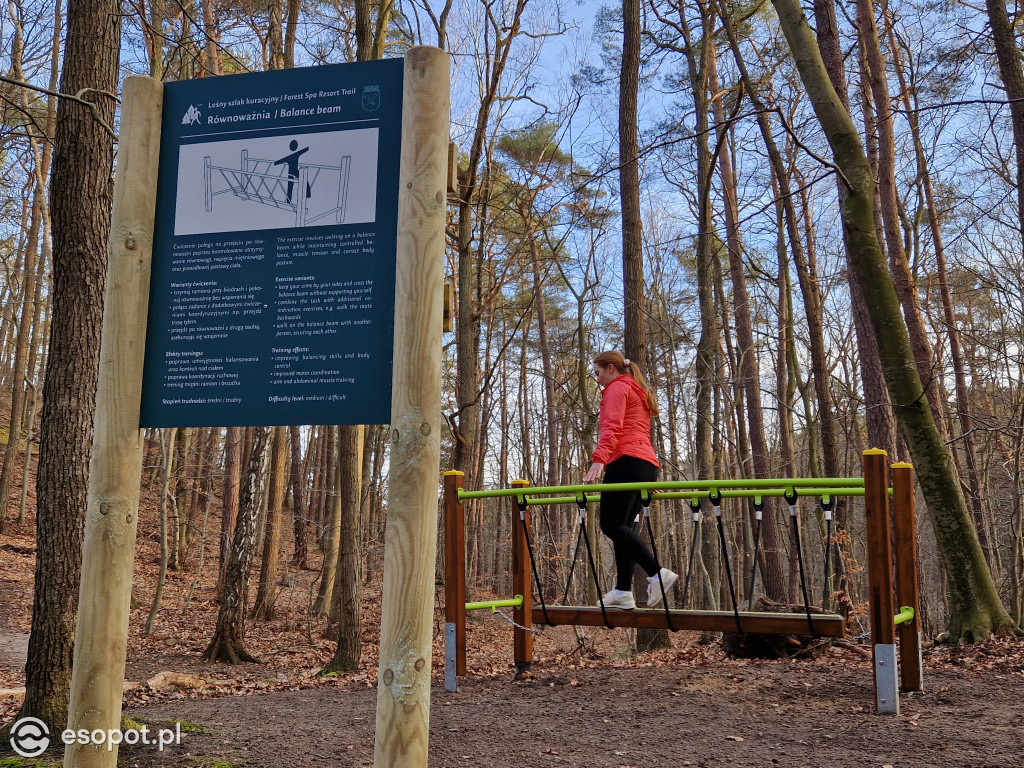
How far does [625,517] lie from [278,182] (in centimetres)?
331

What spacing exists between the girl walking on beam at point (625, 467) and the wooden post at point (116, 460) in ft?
9.97

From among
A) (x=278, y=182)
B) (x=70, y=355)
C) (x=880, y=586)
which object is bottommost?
(x=880, y=586)

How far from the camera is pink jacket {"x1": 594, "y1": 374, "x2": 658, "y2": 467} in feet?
17.6

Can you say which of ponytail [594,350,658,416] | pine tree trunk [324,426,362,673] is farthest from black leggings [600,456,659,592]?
pine tree trunk [324,426,362,673]

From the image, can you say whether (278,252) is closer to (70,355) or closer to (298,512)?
(70,355)

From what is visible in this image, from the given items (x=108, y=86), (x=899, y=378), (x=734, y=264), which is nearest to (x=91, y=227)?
(x=108, y=86)

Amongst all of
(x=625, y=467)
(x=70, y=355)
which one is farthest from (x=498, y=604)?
(x=70, y=355)

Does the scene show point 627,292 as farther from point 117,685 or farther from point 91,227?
point 117,685

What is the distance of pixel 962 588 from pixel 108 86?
6964mm

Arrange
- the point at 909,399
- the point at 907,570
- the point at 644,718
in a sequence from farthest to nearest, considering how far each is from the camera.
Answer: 1. the point at 909,399
2. the point at 907,570
3. the point at 644,718

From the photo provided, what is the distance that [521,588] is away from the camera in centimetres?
579

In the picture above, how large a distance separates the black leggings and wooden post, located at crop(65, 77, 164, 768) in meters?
3.11

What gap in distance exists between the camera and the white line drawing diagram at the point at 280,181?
2883 mm

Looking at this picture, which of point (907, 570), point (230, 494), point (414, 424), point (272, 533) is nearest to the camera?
point (414, 424)
